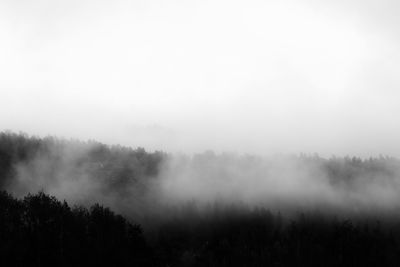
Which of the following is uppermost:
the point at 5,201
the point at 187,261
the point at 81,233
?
the point at 5,201

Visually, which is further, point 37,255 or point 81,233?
point 81,233

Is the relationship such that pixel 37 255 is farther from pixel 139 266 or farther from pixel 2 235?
pixel 139 266

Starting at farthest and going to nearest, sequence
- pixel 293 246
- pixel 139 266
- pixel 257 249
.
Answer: pixel 257 249 < pixel 293 246 < pixel 139 266

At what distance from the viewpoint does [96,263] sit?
68062 millimetres

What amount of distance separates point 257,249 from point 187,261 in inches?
972

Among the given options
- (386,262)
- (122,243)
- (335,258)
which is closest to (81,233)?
(122,243)

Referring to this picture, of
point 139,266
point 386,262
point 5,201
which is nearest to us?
point 139,266

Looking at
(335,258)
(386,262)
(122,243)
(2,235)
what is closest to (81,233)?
(122,243)

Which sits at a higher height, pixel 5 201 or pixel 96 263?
pixel 5 201

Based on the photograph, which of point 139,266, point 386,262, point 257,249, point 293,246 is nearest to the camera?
point 139,266

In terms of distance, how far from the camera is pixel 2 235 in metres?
66.1

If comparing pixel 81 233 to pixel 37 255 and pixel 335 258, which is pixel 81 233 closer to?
pixel 37 255

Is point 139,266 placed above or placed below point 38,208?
below

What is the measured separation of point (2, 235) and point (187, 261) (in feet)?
384
